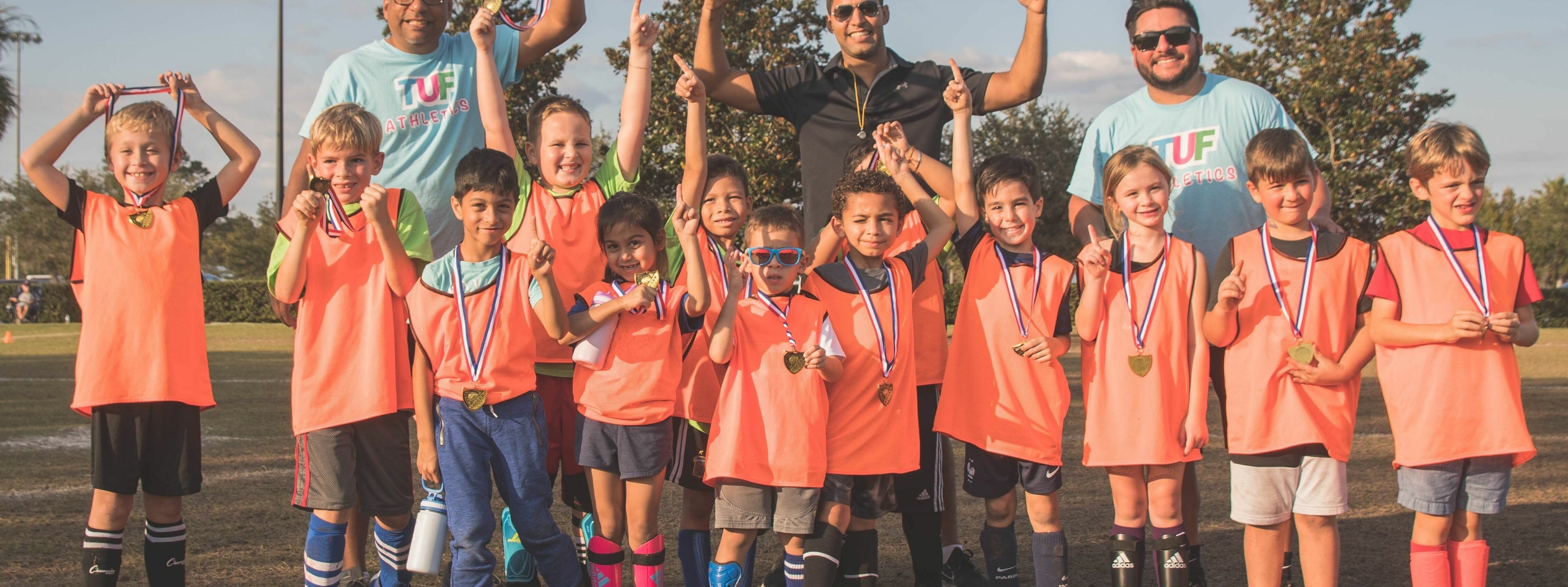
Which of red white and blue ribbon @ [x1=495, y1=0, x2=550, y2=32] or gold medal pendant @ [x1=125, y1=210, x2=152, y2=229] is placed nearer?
gold medal pendant @ [x1=125, y1=210, x2=152, y2=229]

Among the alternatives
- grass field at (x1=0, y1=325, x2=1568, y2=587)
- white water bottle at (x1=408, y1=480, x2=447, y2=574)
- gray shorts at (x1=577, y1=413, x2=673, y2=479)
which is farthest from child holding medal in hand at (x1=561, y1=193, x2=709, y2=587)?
grass field at (x1=0, y1=325, x2=1568, y2=587)

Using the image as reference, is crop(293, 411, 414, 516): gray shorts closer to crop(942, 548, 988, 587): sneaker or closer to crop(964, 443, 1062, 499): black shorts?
crop(964, 443, 1062, 499): black shorts

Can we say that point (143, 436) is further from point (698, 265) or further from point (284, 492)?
point (284, 492)

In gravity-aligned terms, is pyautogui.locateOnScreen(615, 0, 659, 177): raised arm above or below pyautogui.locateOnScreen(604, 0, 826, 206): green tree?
below

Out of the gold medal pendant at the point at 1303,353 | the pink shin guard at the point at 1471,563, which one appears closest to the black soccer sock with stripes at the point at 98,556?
the gold medal pendant at the point at 1303,353

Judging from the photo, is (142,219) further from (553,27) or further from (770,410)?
(770,410)

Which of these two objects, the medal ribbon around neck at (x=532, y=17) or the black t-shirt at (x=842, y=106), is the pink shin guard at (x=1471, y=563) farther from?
the medal ribbon around neck at (x=532, y=17)

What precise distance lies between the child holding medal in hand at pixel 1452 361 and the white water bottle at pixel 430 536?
345cm

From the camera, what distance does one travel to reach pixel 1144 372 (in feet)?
13.1

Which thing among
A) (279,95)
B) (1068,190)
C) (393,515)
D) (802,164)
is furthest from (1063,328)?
(279,95)

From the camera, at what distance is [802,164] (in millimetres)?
5191

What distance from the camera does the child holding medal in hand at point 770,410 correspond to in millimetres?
3973

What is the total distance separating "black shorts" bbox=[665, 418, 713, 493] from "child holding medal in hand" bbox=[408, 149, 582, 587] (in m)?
0.58

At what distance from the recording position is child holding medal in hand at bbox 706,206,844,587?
13.0 ft
